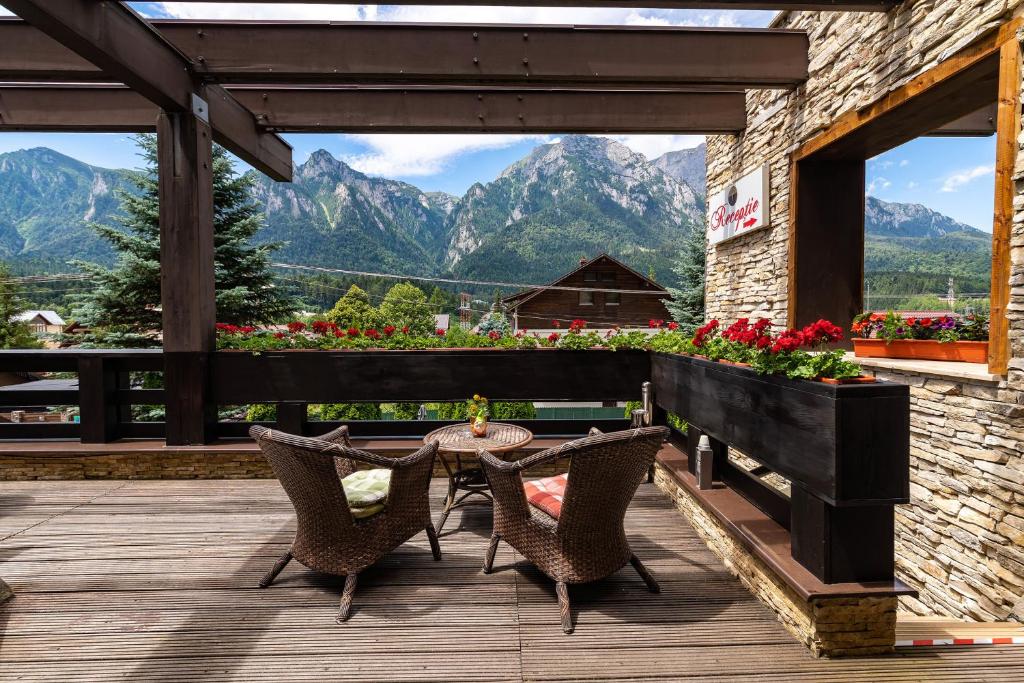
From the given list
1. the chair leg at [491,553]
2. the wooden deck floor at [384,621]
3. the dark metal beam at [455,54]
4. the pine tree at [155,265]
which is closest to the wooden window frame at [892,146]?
the dark metal beam at [455,54]

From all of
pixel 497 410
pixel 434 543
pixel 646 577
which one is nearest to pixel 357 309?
pixel 497 410

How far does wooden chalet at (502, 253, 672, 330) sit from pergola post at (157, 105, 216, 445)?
21290mm

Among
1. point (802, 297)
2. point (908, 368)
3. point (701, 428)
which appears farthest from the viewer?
point (802, 297)

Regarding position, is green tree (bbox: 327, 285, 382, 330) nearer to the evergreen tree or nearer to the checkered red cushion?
the evergreen tree

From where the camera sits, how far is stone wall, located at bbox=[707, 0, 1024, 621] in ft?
9.10

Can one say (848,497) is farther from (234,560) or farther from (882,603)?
(234,560)

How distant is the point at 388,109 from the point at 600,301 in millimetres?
21498

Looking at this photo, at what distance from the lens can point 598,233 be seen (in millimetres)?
68375

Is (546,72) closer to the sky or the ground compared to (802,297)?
closer to the sky

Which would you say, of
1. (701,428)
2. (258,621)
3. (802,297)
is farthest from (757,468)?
(258,621)

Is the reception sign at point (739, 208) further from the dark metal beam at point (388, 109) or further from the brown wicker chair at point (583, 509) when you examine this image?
the brown wicker chair at point (583, 509)

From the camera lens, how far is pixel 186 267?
4.25 metres

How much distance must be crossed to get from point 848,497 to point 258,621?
8.58ft

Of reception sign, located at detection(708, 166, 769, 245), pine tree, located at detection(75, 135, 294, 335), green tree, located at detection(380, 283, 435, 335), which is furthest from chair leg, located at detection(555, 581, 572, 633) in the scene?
green tree, located at detection(380, 283, 435, 335)
